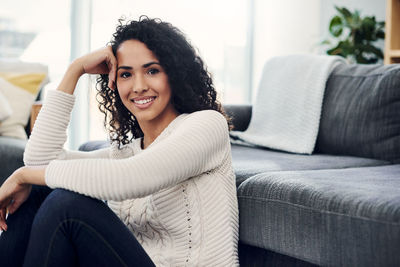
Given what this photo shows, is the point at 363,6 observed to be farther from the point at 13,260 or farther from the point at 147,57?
the point at 13,260

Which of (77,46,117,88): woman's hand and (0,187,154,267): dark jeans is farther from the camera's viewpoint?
(77,46,117,88): woman's hand

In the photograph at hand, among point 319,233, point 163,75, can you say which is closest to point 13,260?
point 163,75

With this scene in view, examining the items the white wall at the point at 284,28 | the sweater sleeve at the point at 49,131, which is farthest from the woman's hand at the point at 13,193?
the white wall at the point at 284,28

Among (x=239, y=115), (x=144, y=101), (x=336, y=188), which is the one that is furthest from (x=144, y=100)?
(x=239, y=115)

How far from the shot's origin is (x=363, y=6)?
3600 mm

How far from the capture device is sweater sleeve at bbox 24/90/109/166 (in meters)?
1.38

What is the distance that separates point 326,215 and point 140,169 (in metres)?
0.42

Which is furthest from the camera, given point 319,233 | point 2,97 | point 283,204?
point 2,97

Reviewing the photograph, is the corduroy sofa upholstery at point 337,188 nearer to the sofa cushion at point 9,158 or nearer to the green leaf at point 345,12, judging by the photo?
the sofa cushion at point 9,158

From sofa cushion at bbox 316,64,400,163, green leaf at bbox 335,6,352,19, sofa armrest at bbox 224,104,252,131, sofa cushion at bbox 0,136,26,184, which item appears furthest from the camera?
green leaf at bbox 335,6,352,19

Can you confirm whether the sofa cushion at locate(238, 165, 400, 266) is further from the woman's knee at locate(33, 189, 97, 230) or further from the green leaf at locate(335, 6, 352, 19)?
the green leaf at locate(335, 6, 352, 19)

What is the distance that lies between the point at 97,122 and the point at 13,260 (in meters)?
2.36

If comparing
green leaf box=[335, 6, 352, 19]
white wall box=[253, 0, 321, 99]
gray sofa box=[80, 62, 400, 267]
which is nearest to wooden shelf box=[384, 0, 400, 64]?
green leaf box=[335, 6, 352, 19]

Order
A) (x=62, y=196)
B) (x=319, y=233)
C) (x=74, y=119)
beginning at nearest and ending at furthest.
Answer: (x=62, y=196) < (x=319, y=233) < (x=74, y=119)
